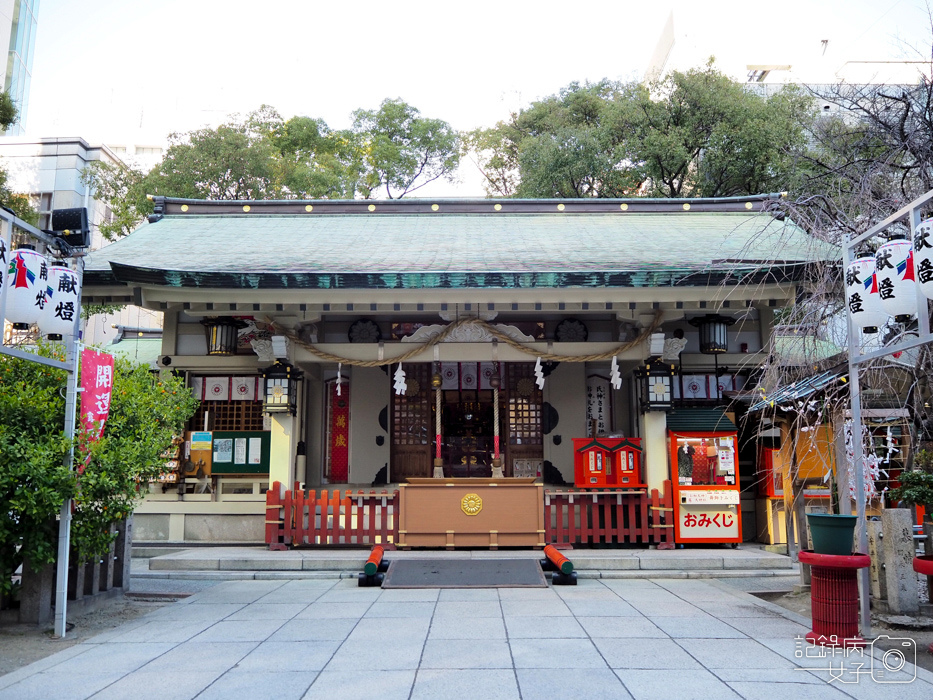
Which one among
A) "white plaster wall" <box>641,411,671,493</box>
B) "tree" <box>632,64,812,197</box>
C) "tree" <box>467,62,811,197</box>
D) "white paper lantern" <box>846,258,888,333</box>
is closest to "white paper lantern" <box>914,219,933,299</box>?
"white paper lantern" <box>846,258,888,333</box>

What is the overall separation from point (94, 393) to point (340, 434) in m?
7.93

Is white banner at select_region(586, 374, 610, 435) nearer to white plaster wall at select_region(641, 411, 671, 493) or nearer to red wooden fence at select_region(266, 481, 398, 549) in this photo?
white plaster wall at select_region(641, 411, 671, 493)

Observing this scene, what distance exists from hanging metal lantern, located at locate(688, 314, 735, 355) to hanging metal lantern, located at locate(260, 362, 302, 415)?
7149 millimetres

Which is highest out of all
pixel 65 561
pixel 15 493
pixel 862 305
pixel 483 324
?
pixel 483 324

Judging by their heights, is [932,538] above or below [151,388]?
below

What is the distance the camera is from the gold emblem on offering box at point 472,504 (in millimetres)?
10984

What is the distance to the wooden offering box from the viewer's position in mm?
10945

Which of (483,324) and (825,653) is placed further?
(483,324)

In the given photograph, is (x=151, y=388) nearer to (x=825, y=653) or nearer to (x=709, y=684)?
(x=709, y=684)

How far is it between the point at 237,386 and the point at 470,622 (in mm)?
7963

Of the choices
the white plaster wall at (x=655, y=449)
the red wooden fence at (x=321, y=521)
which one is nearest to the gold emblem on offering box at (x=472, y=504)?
Answer: the red wooden fence at (x=321, y=521)

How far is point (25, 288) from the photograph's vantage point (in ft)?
20.3

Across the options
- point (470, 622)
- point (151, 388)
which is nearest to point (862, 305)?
point (470, 622)

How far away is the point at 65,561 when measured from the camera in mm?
6605
